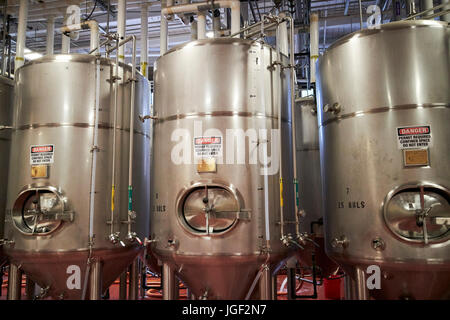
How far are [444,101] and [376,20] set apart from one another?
1.02 meters

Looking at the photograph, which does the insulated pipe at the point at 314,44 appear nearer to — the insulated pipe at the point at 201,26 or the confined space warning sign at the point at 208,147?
the insulated pipe at the point at 201,26

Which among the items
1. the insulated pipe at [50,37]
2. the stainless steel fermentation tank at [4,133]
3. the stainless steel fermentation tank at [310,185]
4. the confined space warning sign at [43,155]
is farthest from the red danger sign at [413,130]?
the insulated pipe at [50,37]

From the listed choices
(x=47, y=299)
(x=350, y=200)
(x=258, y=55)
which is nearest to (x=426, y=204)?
(x=350, y=200)

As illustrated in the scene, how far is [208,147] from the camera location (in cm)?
337

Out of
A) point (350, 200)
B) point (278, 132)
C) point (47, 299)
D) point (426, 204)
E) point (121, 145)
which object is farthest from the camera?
point (121, 145)

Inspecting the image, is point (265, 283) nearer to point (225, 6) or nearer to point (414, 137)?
point (414, 137)

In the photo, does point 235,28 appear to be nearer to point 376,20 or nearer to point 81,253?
point 376,20

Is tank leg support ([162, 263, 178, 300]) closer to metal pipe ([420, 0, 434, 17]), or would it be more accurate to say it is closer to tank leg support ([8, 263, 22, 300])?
tank leg support ([8, 263, 22, 300])

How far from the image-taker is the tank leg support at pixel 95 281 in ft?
12.3

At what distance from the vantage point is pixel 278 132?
357 centimetres

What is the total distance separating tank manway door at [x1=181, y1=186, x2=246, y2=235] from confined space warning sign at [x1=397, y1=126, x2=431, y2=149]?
4.94ft

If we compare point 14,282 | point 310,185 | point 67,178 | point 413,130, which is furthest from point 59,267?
point 413,130

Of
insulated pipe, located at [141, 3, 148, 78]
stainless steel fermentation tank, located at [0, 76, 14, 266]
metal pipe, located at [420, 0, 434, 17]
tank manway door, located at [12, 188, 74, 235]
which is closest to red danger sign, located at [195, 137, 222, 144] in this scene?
tank manway door, located at [12, 188, 74, 235]

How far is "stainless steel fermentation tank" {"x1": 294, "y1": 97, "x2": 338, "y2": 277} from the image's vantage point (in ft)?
15.0
